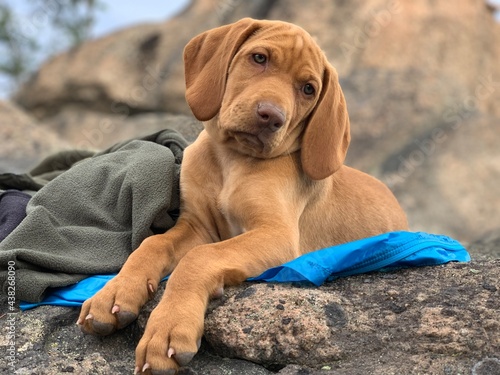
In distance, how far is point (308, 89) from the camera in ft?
14.4

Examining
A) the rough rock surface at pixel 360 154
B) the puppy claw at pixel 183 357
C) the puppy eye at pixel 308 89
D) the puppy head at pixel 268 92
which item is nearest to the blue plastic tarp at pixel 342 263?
the rough rock surface at pixel 360 154

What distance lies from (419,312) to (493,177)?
36.4 ft

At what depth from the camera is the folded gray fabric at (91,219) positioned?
4.14 metres

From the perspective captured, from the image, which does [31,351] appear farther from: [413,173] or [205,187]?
[413,173]

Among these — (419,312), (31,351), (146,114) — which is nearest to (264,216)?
(419,312)

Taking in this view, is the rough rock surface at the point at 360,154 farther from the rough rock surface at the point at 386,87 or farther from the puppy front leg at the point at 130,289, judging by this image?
the puppy front leg at the point at 130,289

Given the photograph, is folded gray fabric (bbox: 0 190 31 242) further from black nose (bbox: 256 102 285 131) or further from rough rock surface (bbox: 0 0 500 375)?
black nose (bbox: 256 102 285 131)

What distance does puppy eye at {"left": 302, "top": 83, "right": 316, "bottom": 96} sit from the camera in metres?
4.37

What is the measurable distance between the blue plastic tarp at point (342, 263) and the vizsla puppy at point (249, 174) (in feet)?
0.51

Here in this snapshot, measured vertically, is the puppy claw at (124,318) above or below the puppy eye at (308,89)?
below

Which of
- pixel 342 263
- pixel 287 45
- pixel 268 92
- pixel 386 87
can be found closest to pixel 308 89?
pixel 287 45

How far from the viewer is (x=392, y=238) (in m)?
4.20

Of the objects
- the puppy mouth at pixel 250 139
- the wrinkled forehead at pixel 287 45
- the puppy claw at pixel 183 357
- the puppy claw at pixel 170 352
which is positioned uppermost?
the wrinkled forehead at pixel 287 45

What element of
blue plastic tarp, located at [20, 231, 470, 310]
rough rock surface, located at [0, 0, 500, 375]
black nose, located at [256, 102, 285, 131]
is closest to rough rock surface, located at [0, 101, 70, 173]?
rough rock surface, located at [0, 0, 500, 375]
